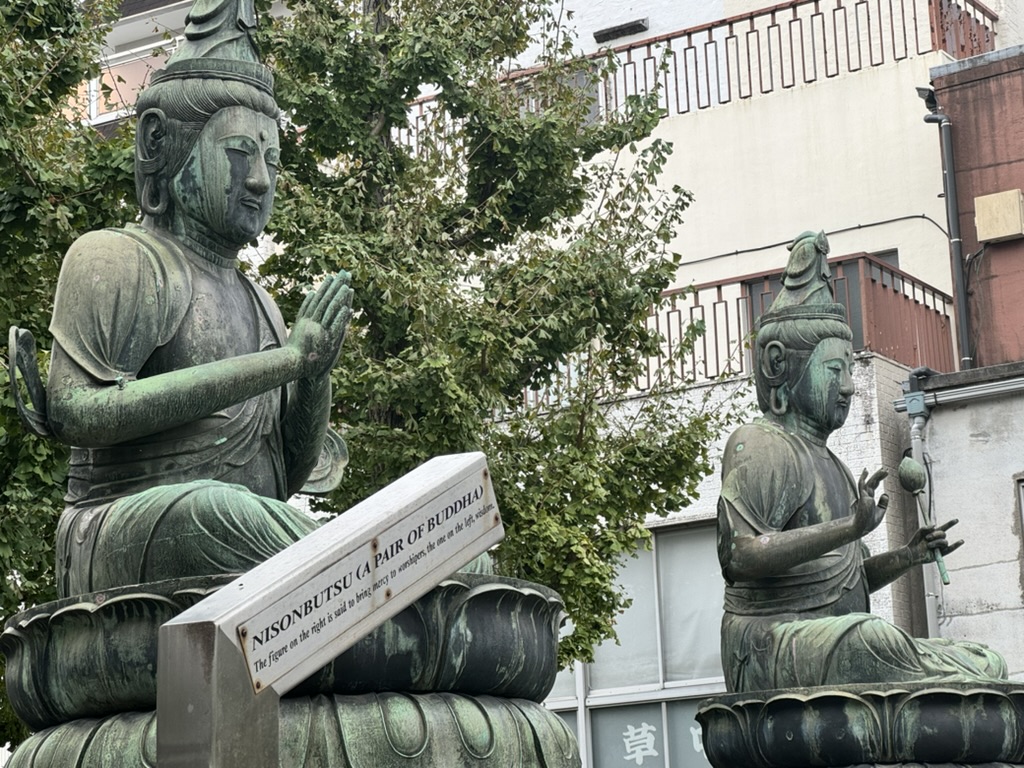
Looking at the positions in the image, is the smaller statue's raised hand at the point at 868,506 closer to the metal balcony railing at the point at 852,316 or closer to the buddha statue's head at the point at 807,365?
the buddha statue's head at the point at 807,365

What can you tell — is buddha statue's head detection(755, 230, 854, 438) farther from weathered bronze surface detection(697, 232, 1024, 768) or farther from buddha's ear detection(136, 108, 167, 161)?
buddha's ear detection(136, 108, 167, 161)

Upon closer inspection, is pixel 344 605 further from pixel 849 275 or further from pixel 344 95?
pixel 849 275

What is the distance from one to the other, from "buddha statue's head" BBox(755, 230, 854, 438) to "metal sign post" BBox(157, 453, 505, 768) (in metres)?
3.84

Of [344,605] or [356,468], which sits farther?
[356,468]

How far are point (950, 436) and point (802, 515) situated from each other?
9167 millimetres

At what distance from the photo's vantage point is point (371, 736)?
14.5 feet

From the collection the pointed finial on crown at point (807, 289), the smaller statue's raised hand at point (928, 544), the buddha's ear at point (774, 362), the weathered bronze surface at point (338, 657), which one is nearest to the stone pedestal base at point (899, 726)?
the smaller statue's raised hand at point (928, 544)

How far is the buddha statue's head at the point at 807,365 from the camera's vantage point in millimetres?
7379

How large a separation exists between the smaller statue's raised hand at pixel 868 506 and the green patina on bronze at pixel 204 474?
6.25 feet

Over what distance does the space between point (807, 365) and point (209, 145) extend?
9.36 ft

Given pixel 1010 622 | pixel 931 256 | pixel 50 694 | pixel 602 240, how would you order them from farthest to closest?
pixel 931 256, pixel 1010 622, pixel 602 240, pixel 50 694

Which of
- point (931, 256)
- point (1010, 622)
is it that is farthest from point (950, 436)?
point (931, 256)

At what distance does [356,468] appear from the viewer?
1254 centimetres

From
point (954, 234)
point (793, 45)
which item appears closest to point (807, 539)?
point (954, 234)
